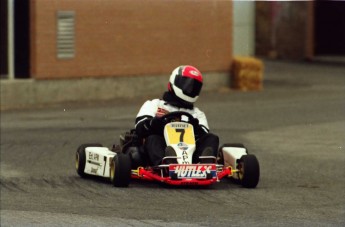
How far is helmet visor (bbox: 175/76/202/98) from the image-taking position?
13.0 meters

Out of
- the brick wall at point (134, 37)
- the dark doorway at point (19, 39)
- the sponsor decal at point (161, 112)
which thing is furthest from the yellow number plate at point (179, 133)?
the brick wall at point (134, 37)

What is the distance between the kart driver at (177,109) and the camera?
41.8ft

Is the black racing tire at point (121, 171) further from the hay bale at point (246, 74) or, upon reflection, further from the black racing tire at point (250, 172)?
the hay bale at point (246, 74)

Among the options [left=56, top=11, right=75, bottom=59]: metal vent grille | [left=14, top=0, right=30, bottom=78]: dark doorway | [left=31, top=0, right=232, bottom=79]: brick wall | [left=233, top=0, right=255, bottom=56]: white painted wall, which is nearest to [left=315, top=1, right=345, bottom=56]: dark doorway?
[left=233, top=0, right=255, bottom=56]: white painted wall

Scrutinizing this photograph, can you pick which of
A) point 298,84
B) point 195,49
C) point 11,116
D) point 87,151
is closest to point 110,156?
point 87,151

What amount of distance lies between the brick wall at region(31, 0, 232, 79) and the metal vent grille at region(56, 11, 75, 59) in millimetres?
97

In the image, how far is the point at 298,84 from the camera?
28578 millimetres

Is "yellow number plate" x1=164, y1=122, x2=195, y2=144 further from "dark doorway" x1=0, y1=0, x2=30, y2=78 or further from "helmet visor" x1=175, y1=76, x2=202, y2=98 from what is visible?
"dark doorway" x1=0, y1=0, x2=30, y2=78

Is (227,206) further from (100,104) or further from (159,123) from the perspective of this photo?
(100,104)

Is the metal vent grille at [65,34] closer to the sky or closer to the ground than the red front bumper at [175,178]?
closer to the sky

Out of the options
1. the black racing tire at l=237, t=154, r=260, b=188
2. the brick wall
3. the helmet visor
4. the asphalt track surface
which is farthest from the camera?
the brick wall

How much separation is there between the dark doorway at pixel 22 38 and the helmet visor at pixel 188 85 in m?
9.85

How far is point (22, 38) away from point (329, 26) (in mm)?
16019

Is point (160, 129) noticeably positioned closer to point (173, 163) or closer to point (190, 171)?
point (173, 163)
